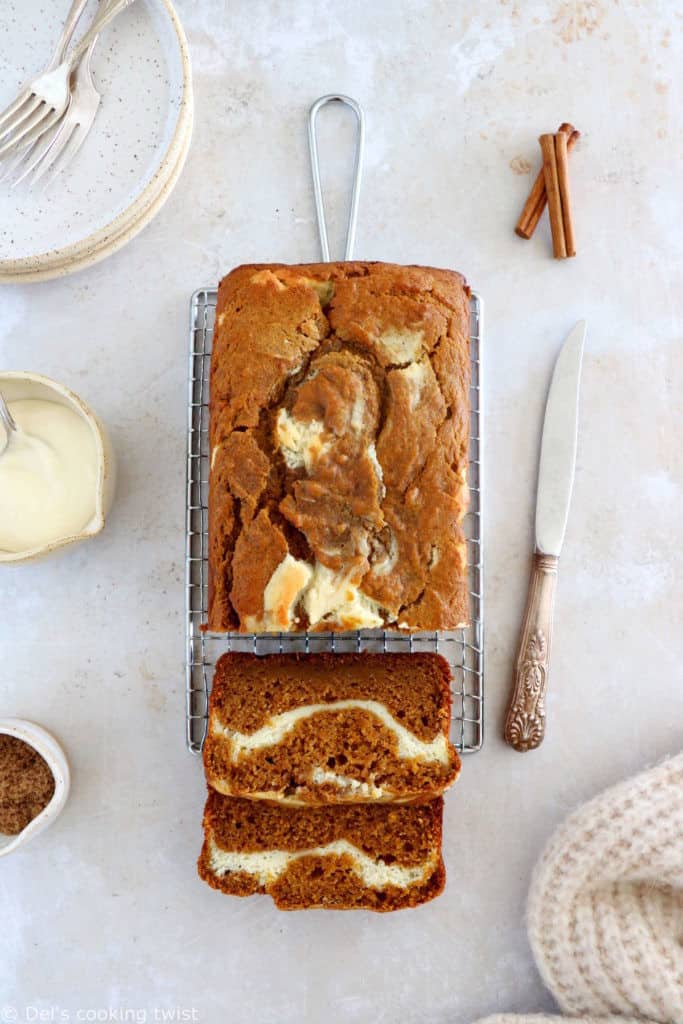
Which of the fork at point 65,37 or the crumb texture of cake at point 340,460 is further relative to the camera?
the fork at point 65,37

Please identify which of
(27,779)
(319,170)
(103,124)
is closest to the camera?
(27,779)

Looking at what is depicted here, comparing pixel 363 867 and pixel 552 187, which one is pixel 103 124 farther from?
pixel 363 867

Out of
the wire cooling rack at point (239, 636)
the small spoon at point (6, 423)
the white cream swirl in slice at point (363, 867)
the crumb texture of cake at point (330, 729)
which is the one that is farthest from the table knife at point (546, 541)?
the small spoon at point (6, 423)

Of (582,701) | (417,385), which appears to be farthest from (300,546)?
(582,701)

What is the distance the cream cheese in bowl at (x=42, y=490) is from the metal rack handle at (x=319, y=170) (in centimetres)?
80

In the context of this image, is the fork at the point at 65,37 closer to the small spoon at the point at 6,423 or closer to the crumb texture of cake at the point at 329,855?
the small spoon at the point at 6,423

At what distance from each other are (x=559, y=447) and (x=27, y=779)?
5.02ft

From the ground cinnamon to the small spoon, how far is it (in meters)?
0.69

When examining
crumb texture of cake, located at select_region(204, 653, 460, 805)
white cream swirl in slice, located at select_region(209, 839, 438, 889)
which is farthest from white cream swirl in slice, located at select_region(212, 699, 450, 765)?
white cream swirl in slice, located at select_region(209, 839, 438, 889)

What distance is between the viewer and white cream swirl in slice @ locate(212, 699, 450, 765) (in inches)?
78.7

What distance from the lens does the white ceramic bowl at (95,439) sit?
197 cm

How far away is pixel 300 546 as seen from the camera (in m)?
1.80

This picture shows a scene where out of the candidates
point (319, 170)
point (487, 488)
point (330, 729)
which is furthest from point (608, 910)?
point (319, 170)

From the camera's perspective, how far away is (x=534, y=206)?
230 cm
